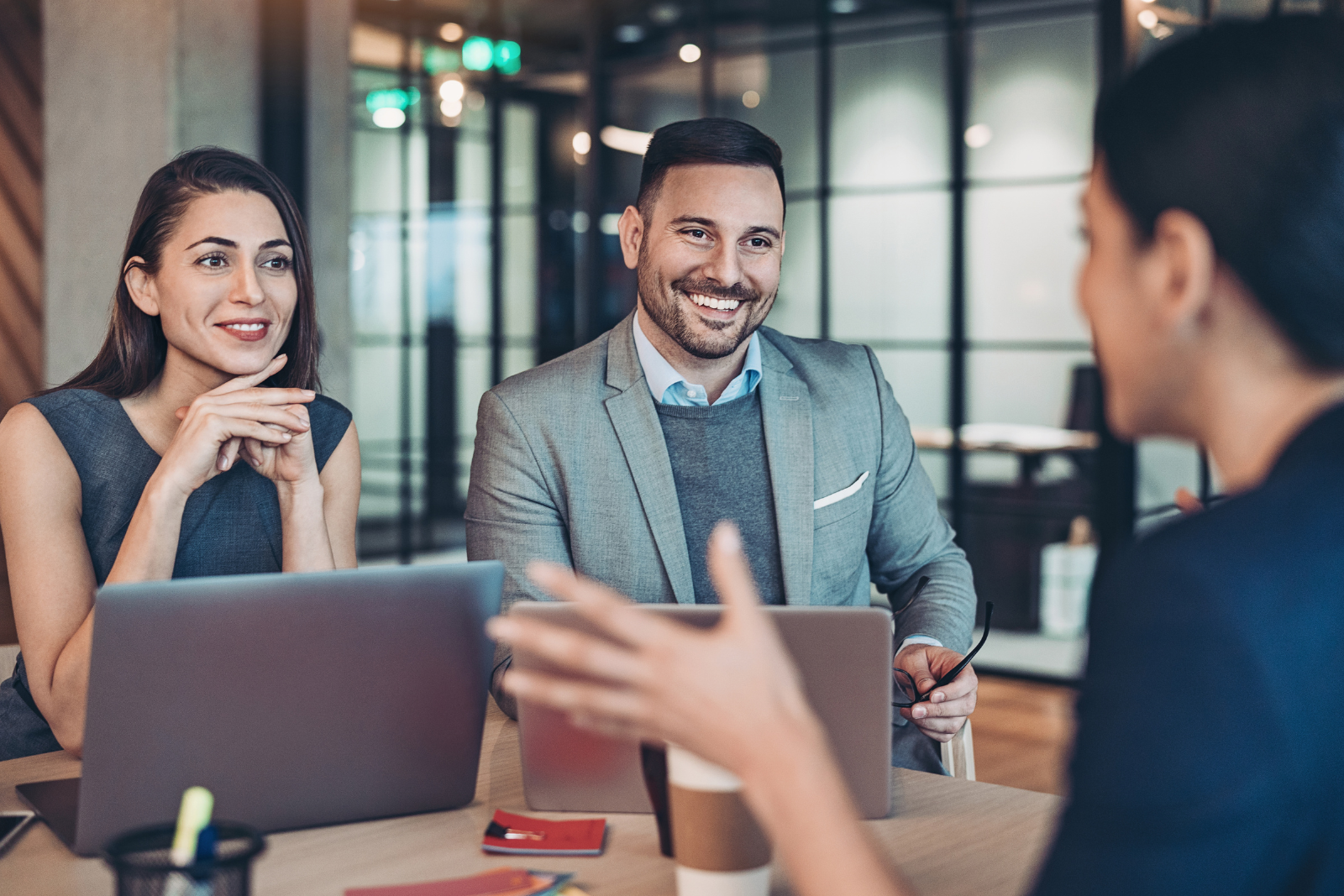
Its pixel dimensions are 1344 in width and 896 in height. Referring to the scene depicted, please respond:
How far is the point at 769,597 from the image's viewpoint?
1.94 m

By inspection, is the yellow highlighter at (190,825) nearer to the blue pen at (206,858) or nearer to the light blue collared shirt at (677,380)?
the blue pen at (206,858)

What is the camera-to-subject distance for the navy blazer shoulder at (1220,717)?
0.62 m

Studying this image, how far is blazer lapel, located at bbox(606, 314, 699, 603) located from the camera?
6.11 ft

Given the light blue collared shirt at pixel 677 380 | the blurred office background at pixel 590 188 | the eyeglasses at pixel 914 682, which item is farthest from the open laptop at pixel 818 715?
the blurred office background at pixel 590 188

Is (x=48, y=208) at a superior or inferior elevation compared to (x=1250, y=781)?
superior

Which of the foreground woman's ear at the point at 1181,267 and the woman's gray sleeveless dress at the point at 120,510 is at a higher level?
the foreground woman's ear at the point at 1181,267

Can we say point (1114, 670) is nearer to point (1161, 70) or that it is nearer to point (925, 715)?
point (1161, 70)

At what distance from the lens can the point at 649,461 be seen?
75.2 inches

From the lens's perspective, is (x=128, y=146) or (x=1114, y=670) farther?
(x=128, y=146)

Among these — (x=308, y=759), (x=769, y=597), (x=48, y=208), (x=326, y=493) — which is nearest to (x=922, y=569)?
(x=769, y=597)

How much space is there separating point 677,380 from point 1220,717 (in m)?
1.45

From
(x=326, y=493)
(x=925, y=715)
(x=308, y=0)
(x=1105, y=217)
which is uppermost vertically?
(x=308, y=0)

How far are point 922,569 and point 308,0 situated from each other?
2783mm

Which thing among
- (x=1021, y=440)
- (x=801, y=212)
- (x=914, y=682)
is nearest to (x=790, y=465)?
(x=914, y=682)
